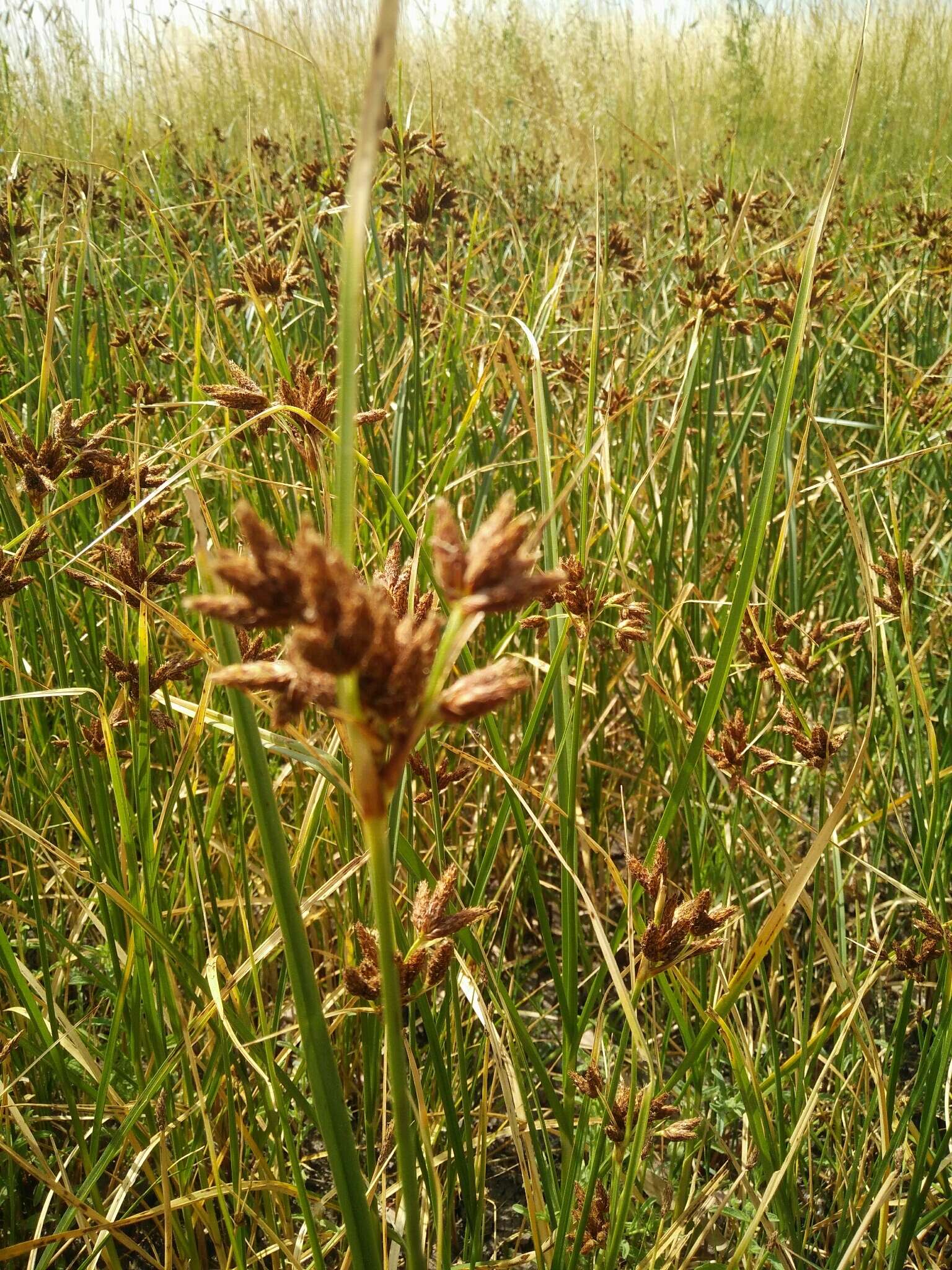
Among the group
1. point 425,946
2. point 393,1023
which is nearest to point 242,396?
point 425,946

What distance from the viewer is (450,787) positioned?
1.46 meters

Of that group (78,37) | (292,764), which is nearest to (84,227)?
(292,764)

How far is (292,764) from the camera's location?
1.35m

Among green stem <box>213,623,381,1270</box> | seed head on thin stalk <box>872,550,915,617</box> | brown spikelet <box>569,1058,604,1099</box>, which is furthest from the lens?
seed head on thin stalk <box>872,550,915,617</box>

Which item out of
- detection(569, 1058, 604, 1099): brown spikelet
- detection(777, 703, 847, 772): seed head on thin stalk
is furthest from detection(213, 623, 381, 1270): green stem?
detection(777, 703, 847, 772): seed head on thin stalk

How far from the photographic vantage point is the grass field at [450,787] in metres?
0.60

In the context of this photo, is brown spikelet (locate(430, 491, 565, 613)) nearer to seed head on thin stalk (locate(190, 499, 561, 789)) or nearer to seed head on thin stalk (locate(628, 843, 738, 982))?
seed head on thin stalk (locate(190, 499, 561, 789))

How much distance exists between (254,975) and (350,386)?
2.66ft

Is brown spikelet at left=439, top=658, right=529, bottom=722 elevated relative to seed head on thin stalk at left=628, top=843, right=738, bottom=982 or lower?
elevated

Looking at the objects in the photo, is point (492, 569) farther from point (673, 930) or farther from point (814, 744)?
point (814, 744)

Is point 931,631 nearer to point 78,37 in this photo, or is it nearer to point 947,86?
point 78,37

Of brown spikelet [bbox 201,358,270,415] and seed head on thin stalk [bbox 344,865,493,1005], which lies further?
brown spikelet [bbox 201,358,270,415]

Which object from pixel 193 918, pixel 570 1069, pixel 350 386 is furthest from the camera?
pixel 193 918

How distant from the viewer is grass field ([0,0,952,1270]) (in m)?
0.60
